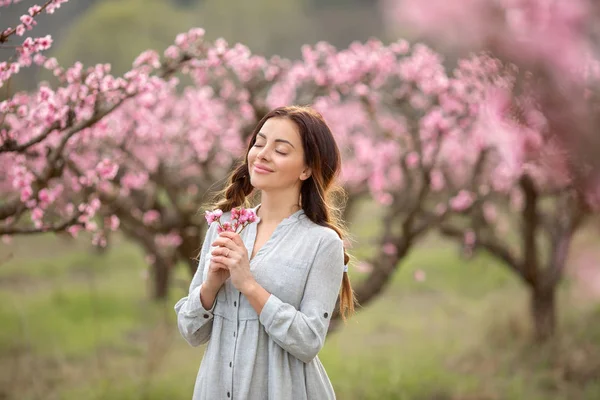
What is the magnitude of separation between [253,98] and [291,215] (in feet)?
9.00

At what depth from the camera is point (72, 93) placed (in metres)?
3.49

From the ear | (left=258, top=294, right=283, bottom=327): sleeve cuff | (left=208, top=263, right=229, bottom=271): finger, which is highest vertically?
the ear

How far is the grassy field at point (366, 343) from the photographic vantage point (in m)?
5.79

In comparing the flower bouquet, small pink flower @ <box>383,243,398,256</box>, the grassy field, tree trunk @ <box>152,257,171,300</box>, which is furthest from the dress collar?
tree trunk @ <box>152,257,171,300</box>

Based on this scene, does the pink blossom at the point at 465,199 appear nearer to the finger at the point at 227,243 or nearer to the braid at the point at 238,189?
the braid at the point at 238,189

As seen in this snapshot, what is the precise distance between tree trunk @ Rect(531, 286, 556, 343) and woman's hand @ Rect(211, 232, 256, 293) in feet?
17.2

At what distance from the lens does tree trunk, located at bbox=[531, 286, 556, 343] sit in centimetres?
656

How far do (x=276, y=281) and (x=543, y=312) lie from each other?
204 inches

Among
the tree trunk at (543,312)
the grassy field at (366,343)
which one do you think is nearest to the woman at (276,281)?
the grassy field at (366,343)

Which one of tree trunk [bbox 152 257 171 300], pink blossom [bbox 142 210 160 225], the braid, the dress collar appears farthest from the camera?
tree trunk [bbox 152 257 171 300]

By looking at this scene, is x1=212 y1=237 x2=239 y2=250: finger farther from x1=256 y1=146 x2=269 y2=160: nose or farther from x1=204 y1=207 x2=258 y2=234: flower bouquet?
x1=256 y1=146 x2=269 y2=160: nose

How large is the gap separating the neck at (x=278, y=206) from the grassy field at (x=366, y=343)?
6.84 ft

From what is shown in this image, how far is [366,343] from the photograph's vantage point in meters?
8.09

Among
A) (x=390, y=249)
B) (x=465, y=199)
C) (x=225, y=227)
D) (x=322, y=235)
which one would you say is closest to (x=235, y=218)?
(x=225, y=227)
